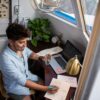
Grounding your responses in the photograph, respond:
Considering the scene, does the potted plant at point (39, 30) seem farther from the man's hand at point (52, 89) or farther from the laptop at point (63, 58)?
the man's hand at point (52, 89)

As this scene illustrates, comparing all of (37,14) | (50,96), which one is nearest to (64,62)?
(50,96)

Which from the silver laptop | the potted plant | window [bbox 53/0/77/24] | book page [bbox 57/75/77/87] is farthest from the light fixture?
book page [bbox 57/75/77/87]

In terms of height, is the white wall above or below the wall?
above

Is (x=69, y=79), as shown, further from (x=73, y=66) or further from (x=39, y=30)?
(x=39, y=30)

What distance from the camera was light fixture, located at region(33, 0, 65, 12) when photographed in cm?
222

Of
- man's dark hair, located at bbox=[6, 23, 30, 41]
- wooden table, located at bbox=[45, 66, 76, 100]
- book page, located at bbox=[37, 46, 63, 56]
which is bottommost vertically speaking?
wooden table, located at bbox=[45, 66, 76, 100]

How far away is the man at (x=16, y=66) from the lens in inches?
57.7

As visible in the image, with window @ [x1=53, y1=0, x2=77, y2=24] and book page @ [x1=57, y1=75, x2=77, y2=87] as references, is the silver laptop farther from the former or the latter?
window @ [x1=53, y1=0, x2=77, y2=24]

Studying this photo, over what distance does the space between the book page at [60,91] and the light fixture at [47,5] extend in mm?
1114

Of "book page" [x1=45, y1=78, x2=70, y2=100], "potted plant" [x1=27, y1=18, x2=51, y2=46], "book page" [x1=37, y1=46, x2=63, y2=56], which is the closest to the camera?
"book page" [x1=45, y1=78, x2=70, y2=100]

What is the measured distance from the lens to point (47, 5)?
2.35 m

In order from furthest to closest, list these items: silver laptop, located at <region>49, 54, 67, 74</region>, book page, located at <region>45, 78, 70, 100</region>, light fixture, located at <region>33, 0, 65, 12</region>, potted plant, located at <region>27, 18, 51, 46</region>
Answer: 1. potted plant, located at <region>27, 18, 51, 46</region>
2. light fixture, located at <region>33, 0, 65, 12</region>
3. silver laptop, located at <region>49, 54, 67, 74</region>
4. book page, located at <region>45, 78, 70, 100</region>

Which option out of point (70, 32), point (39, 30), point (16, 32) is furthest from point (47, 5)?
point (16, 32)

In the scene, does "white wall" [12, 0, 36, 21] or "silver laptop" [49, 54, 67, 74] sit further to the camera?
"white wall" [12, 0, 36, 21]
